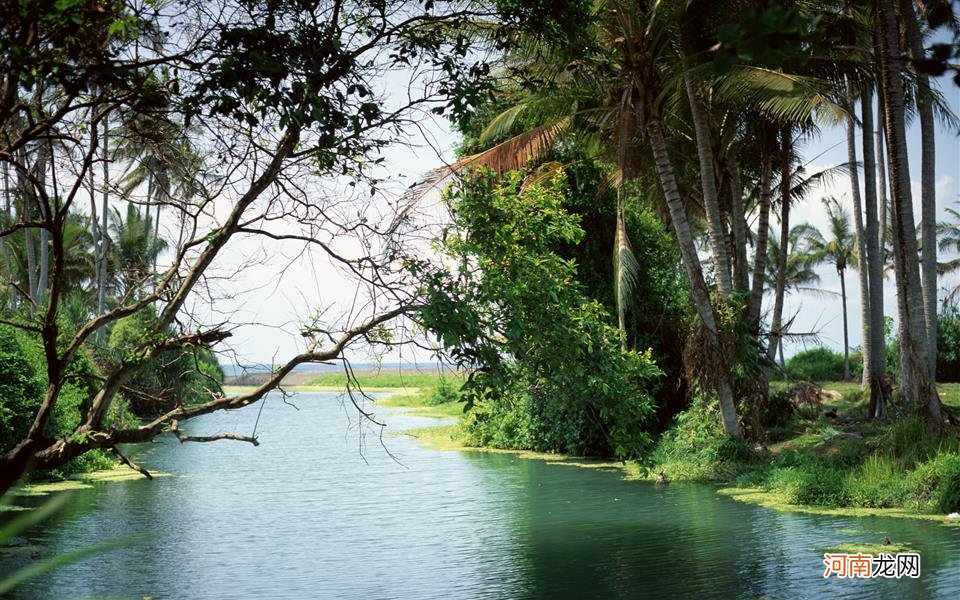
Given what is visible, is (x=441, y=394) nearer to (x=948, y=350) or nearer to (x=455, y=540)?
(x=948, y=350)

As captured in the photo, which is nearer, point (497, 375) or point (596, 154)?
point (497, 375)

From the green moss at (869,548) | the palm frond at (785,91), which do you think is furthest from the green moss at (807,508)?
the palm frond at (785,91)

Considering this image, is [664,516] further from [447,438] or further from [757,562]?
[447,438]

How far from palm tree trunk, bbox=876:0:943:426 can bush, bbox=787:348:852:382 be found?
2479cm

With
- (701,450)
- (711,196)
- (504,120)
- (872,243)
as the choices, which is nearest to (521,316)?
(701,450)

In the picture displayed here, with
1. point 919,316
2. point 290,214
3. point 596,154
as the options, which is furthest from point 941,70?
point 596,154

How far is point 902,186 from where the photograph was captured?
15039 millimetres

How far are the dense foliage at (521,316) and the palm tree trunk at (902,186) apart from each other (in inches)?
267

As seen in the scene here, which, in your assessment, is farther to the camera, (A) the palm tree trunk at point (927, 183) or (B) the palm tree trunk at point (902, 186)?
(A) the palm tree trunk at point (927, 183)

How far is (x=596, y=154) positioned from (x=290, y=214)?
13092 millimetres

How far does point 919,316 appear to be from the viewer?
49.4 feet

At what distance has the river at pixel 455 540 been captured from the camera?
972cm

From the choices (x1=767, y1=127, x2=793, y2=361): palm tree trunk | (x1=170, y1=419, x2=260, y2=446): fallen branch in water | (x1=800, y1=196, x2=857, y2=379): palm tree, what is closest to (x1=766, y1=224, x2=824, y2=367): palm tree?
(x1=800, y1=196, x2=857, y2=379): palm tree

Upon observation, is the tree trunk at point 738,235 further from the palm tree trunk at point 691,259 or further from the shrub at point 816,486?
the shrub at point 816,486
